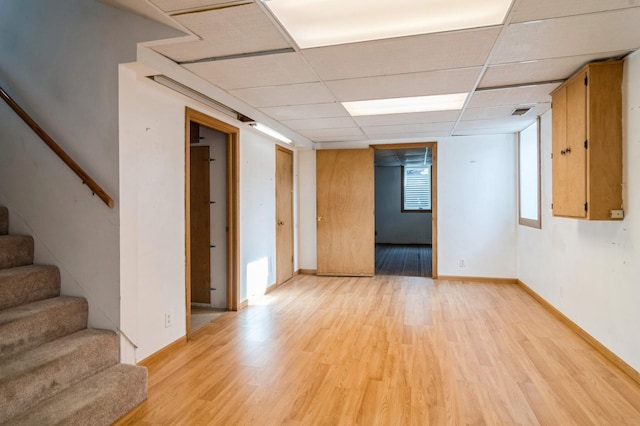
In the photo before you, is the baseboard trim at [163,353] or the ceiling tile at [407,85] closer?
the baseboard trim at [163,353]

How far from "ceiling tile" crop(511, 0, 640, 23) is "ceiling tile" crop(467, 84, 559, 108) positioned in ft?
4.43

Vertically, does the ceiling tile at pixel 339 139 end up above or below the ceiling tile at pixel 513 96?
above

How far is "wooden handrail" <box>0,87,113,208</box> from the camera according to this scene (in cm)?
236

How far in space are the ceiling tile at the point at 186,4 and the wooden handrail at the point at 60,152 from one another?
1197 mm

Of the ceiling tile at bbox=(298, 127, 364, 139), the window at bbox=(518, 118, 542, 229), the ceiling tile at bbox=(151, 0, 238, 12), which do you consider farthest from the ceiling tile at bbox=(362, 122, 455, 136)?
the ceiling tile at bbox=(151, 0, 238, 12)

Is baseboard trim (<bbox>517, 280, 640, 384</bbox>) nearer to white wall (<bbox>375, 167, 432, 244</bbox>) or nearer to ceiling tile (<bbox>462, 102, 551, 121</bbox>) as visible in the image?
ceiling tile (<bbox>462, 102, 551, 121</bbox>)

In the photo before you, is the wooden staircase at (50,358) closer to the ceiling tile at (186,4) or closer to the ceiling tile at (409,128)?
the ceiling tile at (186,4)

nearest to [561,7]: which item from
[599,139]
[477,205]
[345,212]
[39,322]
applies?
[599,139]

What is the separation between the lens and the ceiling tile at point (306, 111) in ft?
12.7

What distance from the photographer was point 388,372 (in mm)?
2717

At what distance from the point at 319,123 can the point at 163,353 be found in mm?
3214

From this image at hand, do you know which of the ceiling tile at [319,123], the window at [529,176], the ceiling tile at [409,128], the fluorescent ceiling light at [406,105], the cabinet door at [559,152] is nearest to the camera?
the cabinet door at [559,152]

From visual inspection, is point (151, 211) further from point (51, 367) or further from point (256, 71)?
point (256, 71)

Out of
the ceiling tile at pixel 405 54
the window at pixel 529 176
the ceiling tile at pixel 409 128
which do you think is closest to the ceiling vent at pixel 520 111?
the window at pixel 529 176
